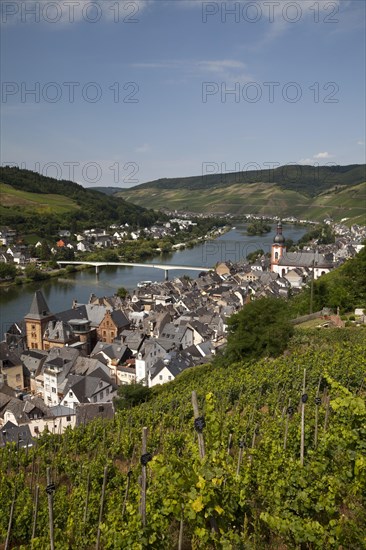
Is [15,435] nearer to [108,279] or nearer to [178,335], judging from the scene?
[178,335]

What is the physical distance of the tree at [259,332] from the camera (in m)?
19.0

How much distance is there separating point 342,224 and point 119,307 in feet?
311

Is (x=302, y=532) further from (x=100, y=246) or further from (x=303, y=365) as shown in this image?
(x=100, y=246)

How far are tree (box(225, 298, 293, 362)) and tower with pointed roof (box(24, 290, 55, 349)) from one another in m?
17.4

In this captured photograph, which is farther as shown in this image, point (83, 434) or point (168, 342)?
point (168, 342)

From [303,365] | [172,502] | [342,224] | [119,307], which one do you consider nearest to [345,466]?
[172,502]

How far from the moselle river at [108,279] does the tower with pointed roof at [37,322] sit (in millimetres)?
6674

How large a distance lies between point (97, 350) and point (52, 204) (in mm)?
104256

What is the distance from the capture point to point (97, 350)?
3022cm

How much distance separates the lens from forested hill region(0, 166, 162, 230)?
367 feet

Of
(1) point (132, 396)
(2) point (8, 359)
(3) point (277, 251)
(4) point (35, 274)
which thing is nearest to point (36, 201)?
(4) point (35, 274)

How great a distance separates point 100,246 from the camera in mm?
98062

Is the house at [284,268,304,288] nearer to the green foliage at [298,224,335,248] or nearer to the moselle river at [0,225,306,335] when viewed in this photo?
the moselle river at [0,225,306,335]

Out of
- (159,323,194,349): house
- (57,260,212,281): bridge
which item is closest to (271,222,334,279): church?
(57,260,212,281): bridge
